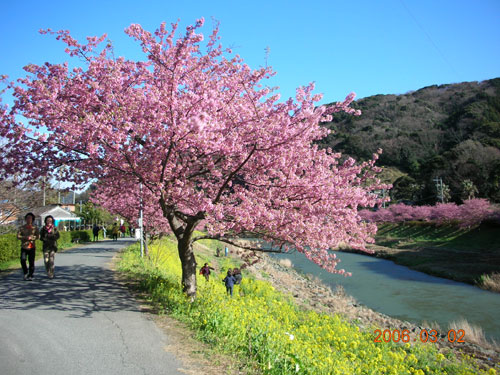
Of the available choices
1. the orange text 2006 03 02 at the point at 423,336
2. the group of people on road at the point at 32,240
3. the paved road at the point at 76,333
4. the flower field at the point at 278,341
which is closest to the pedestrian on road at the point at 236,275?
the flower field at the point at 278,341

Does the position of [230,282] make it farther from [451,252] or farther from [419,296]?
[451,252]

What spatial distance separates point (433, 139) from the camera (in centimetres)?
9750

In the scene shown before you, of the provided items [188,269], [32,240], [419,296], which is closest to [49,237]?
[32,240]

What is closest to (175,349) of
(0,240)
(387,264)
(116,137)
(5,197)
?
(116,137)

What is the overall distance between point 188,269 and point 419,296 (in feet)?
57.4

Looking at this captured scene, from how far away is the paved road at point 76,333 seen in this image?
4742mm

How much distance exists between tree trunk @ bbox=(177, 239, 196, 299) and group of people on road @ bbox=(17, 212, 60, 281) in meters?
4.07

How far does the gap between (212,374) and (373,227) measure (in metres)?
5.42

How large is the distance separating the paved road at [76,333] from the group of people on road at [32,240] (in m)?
0.61

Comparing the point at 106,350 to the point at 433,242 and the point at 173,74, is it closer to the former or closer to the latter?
the point at 173,74

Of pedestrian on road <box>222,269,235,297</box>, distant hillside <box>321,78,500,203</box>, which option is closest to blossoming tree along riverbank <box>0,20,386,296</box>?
pedestrian on road <box>222,269,235,297</box>

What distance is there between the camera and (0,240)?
1439 cm

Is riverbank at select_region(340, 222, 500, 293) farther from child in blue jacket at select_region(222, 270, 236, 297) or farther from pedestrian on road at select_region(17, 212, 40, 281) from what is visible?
pedestrian on road at select_region(17, 212, 40, 281)

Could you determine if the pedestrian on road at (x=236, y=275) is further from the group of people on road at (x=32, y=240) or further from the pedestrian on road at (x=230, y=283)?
the group of people on road at (x=32, y=240)
